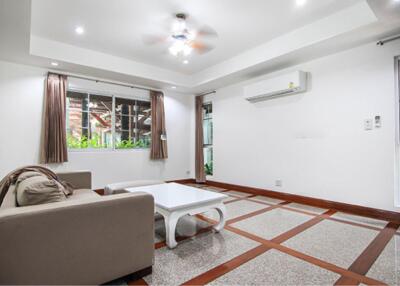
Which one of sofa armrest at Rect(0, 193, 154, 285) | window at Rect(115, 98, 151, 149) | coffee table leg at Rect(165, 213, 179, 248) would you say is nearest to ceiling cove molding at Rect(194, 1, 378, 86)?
window at Rect(115, 98, 151, 149)

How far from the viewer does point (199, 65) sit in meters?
5.01

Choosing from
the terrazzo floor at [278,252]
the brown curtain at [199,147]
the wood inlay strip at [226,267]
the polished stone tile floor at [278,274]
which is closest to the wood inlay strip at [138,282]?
the terrazzo floor at [278,252]

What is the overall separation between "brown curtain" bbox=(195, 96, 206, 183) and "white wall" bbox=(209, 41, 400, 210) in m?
1.21

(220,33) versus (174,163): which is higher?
(220,33)

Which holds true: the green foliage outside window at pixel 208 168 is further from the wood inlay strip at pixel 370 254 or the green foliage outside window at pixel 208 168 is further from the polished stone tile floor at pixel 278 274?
the polished stone tile floor at pixel 278 274

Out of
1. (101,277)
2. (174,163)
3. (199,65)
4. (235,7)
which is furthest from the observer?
(174,163)

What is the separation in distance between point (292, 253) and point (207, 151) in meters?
4.24

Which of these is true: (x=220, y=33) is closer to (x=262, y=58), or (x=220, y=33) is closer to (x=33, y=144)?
(x=262, y=58)

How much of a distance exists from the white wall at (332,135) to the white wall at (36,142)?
1946 mm

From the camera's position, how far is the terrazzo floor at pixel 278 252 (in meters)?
1.71

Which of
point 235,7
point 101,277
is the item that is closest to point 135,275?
point 101,277

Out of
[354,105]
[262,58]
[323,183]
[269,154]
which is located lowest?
[323,183]

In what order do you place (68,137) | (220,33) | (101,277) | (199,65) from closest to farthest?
(101,277) → (220,33) → (68,137) → (199,65)


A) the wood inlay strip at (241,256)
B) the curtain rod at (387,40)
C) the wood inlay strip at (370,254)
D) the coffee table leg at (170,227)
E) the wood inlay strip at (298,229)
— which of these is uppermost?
the curtain rod at (387,40)
